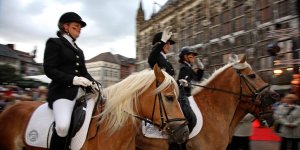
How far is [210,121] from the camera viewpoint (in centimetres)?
553

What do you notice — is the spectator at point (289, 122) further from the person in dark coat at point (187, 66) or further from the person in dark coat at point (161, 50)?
the person in dark coat at point (161, 50)

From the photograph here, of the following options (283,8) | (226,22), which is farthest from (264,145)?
(226,22)

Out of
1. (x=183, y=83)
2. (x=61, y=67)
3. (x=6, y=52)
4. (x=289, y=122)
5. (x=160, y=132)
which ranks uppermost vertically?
(x=6, y=52)

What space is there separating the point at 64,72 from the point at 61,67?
0.10m

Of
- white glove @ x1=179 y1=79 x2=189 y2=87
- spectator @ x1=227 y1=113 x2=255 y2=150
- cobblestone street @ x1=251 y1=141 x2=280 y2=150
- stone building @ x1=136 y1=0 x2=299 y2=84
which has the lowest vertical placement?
cobblestone street @ x1=251 y1=141 x2=280 y2=150

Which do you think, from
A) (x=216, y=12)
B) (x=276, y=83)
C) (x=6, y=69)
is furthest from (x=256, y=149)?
(x=6, y=69)

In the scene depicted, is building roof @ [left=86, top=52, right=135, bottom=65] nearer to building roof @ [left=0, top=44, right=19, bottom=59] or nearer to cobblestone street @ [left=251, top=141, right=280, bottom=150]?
building roof @ [left=0, top=44, right=19, bottom=59]

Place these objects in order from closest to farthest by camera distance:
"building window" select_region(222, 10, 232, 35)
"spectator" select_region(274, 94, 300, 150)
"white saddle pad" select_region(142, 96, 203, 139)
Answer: "white saddle pad" select_region(142, 96, 203, 139) → "spectator" select_region(274, 94, 300, 150) → "building window" select_region(222, 10, 232, 35)

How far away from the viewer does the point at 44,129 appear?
12.7ft

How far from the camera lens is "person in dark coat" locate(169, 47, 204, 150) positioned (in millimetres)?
5285

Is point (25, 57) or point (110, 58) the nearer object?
point (25, 57)

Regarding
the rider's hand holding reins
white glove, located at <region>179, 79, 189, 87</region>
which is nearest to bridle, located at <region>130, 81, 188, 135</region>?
white glove, located at <region>179, 79, 189, 87</region>

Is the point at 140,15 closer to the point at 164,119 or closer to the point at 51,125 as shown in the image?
the point at 51,125

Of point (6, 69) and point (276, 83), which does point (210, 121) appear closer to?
point (276, 83)
